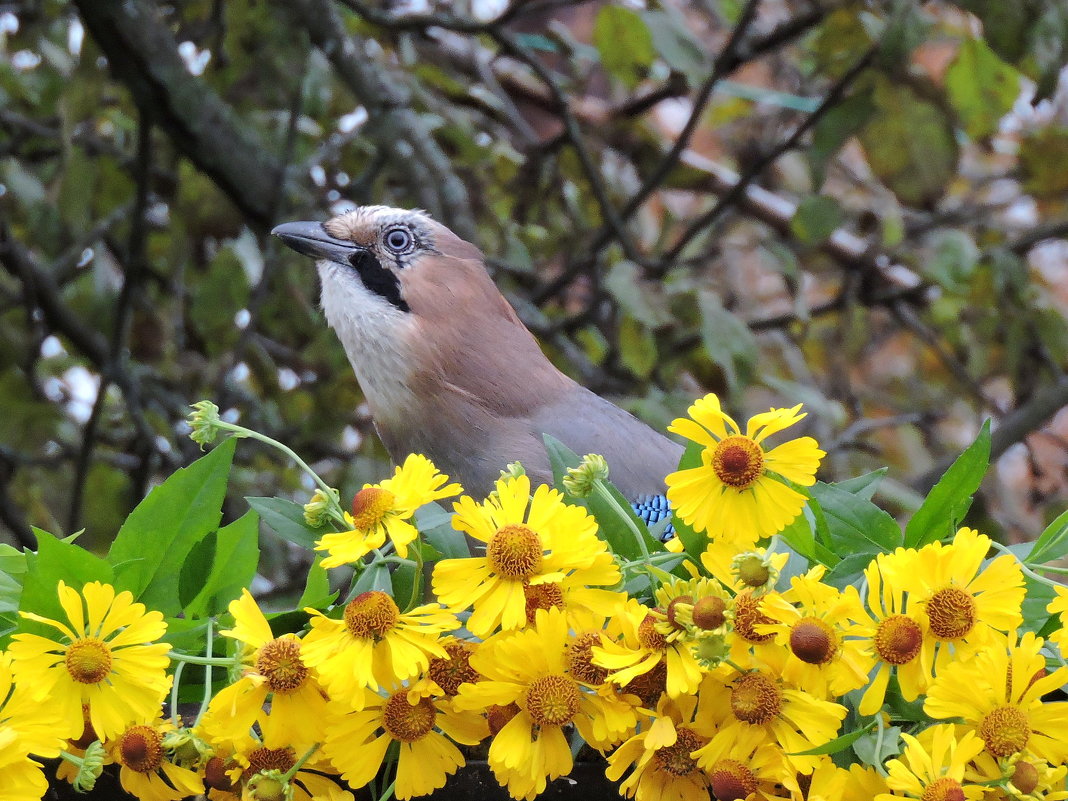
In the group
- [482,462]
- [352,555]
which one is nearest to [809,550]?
[352,555]

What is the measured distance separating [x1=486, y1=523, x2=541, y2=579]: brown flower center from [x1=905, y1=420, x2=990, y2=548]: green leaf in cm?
30

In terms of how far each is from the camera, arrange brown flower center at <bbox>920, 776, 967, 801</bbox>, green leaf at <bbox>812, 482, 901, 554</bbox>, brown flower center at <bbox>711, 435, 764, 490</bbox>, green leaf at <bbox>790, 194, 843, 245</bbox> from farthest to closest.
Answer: green leaf at <bbox>790, 194, 843, 245</bbox>, green leaf at <bbox>812, 482, 901, 554</bbox>, brown flower center at <bbox>711, 435, 764, 490</bbox>, brown flower center at <bbox>920, 776, 967, 801</bbox>

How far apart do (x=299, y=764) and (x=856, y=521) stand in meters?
0.42

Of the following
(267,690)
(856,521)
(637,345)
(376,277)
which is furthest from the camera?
(637,345)

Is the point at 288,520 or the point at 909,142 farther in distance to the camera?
the point at 909,142

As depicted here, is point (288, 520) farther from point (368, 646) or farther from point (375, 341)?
point (375, 341)

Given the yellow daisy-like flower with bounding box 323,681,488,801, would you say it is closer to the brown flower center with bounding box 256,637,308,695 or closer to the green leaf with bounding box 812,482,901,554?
the brown flower center with bounding box 256,637,308,695

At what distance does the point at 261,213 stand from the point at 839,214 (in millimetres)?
1271

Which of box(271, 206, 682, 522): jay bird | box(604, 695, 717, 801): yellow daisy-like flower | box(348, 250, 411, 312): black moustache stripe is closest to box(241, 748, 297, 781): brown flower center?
box(604, 695, 717, 801): yellow daisy-like flower

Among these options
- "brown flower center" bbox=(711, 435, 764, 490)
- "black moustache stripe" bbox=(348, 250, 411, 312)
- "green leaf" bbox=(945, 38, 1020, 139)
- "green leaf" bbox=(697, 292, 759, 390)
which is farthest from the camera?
"green leaf" bbox=(697, 292, 759, 390)

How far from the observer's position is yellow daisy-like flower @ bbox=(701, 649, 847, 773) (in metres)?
0.76

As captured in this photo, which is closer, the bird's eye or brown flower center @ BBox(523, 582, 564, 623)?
brown flower center @ BBox(523, 582, 564, 623)

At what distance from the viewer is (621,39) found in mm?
2604

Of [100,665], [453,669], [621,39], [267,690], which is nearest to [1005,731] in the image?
[453,669]
